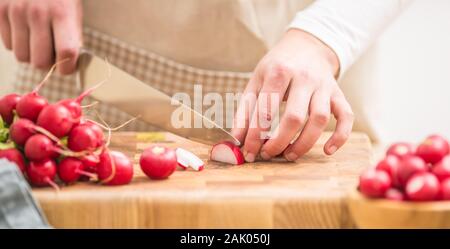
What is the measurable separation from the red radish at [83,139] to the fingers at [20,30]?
486mm

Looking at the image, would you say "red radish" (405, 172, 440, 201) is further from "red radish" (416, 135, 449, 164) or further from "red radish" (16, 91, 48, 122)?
"red radish" (16, 91, 48, 122)

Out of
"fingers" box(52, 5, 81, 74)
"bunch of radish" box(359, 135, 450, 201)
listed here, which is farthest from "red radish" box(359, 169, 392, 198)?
"fingers" box(52, 5, 81, 74)

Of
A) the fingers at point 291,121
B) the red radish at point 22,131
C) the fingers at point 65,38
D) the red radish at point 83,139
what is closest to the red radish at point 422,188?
the fingers at point 291,121

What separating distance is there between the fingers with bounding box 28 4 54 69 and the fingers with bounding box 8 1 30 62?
1.1 inches

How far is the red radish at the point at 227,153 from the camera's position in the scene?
1464 mm

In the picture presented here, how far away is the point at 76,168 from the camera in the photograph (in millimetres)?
1267

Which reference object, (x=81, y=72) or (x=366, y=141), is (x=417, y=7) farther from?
(x=81, y=72)

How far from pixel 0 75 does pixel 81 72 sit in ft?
2.57

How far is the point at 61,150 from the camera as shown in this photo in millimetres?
1245

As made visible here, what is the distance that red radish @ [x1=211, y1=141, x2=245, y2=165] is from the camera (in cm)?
146

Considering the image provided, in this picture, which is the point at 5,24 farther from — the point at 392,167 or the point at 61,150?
the point at 392,167

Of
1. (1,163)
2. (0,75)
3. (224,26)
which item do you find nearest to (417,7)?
(224,26)

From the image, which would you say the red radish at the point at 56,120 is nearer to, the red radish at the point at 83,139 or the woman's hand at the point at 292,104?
the red radish at the point at 83,139

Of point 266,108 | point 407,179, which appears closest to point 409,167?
point 407,179
